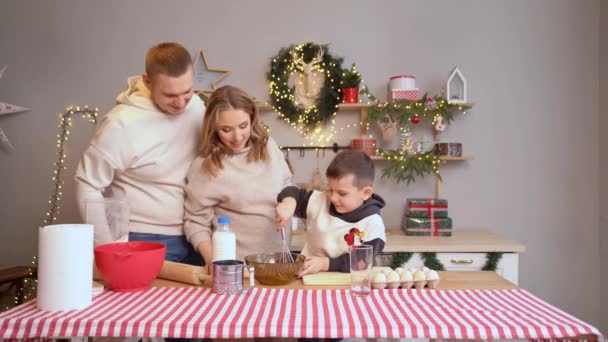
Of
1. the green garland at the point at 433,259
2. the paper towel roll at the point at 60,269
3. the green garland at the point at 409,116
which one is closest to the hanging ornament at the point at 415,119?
the green garland at the point at 409,116

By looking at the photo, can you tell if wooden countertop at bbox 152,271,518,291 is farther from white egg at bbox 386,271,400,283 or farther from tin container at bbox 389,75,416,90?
tin container at bbox 389,75,416,90

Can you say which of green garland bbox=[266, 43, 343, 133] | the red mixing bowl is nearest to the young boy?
the red mixing bowl

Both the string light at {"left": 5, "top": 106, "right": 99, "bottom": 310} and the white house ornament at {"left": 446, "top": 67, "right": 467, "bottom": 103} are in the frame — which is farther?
the string light at {"left": 5, "top": 106, "right": 99, "bottom": 310}

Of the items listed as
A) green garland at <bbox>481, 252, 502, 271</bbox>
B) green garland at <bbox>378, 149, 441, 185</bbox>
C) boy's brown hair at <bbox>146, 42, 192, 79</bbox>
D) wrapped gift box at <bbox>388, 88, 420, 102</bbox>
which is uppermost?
wrapped gift box at <bbox>388, 88, 420, 102</bbox>

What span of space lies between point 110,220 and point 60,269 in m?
0.27

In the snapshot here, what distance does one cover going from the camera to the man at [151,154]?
1.88 m

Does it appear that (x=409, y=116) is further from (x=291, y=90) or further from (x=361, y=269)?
(x=361, y=269)

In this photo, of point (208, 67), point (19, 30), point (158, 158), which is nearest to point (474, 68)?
point (208, 67)

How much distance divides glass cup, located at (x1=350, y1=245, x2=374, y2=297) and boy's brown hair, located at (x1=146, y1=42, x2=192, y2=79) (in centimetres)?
90

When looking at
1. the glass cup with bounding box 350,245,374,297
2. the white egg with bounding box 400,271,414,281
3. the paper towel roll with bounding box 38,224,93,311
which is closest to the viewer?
the paper towel roll with bounding box 38,224,93,311

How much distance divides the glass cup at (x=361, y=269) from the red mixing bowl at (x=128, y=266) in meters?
0.57

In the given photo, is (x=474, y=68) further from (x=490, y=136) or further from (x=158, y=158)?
(x=158, y=158)

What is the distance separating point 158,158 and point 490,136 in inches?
86.9

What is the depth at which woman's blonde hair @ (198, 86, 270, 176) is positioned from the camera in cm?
184
